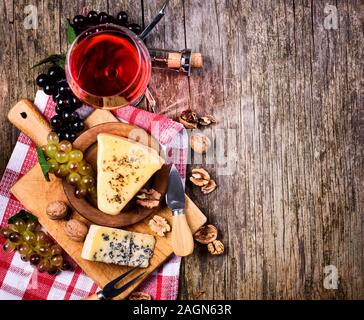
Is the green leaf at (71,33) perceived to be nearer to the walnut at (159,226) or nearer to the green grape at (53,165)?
the green grape at (53,165)

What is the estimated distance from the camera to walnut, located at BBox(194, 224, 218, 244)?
136cm

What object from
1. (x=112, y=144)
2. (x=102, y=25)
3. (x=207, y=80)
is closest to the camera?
(x=102, y=25)

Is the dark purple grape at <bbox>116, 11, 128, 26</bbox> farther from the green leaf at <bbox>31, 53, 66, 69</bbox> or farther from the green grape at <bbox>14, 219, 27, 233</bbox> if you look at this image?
the green grape at <bbox>14, 219, 27, 233</bbox>

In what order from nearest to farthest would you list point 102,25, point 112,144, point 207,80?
point 102,25
point 112,144
point 207,80

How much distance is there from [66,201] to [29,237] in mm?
128

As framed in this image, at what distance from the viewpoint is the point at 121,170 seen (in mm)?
1283

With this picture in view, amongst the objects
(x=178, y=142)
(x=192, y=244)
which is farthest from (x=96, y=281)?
(x=178, y=142)

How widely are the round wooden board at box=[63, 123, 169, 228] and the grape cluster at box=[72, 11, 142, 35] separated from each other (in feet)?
0.82

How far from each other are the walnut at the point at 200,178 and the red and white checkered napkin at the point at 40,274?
0.03 metres

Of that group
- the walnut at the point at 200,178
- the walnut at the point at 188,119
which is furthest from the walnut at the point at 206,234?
the walnut at the point at 188,119

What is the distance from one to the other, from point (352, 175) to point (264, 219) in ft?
0.89

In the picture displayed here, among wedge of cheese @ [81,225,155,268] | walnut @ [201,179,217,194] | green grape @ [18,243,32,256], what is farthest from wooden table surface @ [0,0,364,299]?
green grape @ [18,243,32,256]
